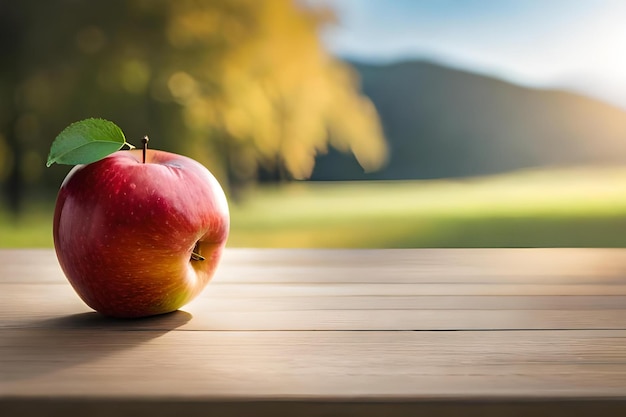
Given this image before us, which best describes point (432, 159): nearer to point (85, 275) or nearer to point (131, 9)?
point (131, 9)

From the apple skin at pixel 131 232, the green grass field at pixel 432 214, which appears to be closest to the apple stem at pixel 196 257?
the apple skin at pixel 131 232

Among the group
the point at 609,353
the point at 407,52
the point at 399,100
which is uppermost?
the point at 407,52

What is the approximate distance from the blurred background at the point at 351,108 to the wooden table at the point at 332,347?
147 inches

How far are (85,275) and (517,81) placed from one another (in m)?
7.01

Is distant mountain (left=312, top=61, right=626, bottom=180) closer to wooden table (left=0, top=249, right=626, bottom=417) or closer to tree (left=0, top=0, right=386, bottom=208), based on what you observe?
tree (left=0, top=0, right=386, bottom=208)

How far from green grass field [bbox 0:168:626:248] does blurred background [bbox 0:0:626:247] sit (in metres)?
0.02

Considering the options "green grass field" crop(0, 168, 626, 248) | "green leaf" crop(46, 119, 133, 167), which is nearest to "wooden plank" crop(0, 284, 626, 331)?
"green leaf" crop(46, 119, 133, 167)

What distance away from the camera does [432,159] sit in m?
7.30

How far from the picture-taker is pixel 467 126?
7254mm

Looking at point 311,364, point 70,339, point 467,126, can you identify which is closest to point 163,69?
point 467,126

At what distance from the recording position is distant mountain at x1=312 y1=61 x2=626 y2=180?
22.8ft

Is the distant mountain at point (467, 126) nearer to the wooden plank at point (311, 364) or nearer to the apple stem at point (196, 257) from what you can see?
the apple stem at point (196, 257)

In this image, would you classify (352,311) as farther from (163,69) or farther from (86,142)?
(163,69)

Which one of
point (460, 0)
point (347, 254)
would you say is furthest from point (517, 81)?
point (347, 254)
